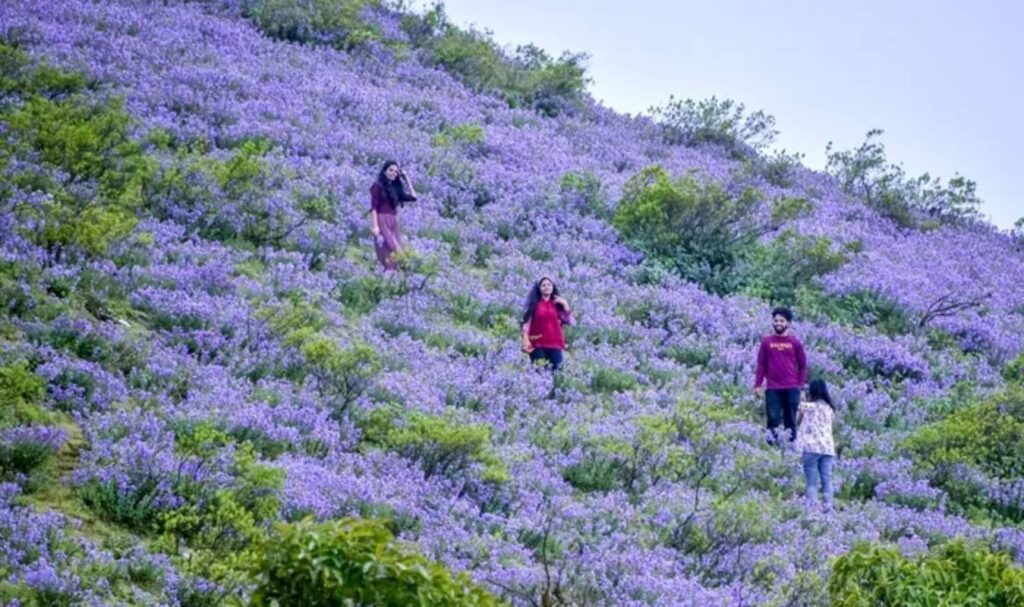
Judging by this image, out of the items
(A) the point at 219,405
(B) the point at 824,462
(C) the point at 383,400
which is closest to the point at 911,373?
(B) the point at 824,462

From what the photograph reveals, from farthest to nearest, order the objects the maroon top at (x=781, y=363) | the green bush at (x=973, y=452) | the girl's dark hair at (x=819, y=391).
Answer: the maroon top at (x=781, y=363)
the green bush at (x=973, y=452)
the girl's dark hair at (x=819, y=391)

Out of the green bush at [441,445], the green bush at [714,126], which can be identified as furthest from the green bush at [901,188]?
the green bush at [441,445]

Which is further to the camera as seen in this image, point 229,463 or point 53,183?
point 53,183

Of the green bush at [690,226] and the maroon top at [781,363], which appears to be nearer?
the maroon top at [781,363]

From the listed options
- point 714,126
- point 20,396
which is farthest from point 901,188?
point 20,396

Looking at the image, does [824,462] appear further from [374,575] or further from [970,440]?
[374,575]

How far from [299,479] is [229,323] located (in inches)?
160

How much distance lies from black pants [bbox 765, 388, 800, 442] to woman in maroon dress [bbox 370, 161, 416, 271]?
553cm

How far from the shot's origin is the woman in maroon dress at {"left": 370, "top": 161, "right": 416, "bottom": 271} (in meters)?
17.7

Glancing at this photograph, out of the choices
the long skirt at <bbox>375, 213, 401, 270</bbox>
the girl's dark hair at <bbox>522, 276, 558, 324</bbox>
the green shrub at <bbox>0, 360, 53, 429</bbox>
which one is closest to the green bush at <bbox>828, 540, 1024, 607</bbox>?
the green shrub at <bbox>0, 360, 53, 429</bbox>

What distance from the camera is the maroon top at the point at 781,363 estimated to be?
15461mm

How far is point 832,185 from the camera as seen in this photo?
1315 inches

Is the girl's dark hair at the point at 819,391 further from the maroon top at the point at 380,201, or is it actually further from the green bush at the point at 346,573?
the green bush at the point at 346,573

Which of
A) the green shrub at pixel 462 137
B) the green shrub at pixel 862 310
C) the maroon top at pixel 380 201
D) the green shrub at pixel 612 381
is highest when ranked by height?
the green shrub at pixel 462 137
